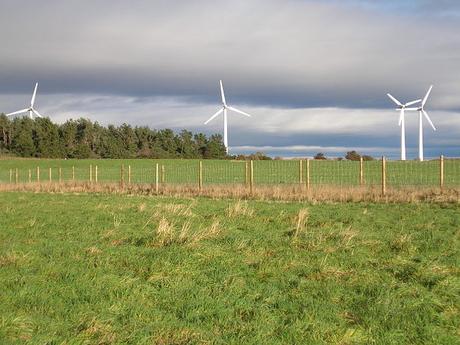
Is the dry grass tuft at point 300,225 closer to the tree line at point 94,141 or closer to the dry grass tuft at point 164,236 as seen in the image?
the dry grass tuft at point 164,236

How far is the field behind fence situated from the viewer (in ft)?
97.3

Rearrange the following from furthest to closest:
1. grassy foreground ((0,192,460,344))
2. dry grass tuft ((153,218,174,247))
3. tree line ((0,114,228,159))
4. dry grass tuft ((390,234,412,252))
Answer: tree line ((0,114,228,159))
dry grass tuft ((153,218,174,247))
dry grass tuft ((390,234,412,252))
grassy foreground ((0,192,460,344))

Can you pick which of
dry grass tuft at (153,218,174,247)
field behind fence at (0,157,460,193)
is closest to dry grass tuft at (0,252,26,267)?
dry grass tuft at (153,218,174,247)

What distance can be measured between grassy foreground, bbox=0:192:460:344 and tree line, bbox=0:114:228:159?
95.7m

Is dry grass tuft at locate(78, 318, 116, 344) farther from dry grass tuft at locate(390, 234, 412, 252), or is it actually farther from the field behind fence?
the field behind fence

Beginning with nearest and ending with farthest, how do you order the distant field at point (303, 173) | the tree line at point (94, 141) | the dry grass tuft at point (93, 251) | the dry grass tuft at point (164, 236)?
the dry grass tuft at point (93, 251) < the dry grass tuft at point (164, 236) < the distant field at point (303, 173) < the tree line at point (94, 141)

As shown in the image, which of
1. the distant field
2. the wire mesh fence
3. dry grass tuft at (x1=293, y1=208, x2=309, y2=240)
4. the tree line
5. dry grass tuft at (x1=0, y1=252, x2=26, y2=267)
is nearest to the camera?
dry grass tuft at (x1=0, y1=252, x2=26, y2=267)

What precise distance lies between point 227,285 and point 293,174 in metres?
42.3

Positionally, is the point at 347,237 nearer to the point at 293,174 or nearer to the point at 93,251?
the point at 93,251

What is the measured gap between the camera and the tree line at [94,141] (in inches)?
4035

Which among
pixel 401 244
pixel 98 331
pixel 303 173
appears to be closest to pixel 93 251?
pixel 98 331

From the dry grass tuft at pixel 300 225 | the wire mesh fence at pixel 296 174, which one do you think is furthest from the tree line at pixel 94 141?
the dry grass tuft at pixel 300 225

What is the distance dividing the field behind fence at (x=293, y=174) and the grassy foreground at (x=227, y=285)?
14974 mm

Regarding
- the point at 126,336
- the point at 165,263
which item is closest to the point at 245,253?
the point at 165,263
